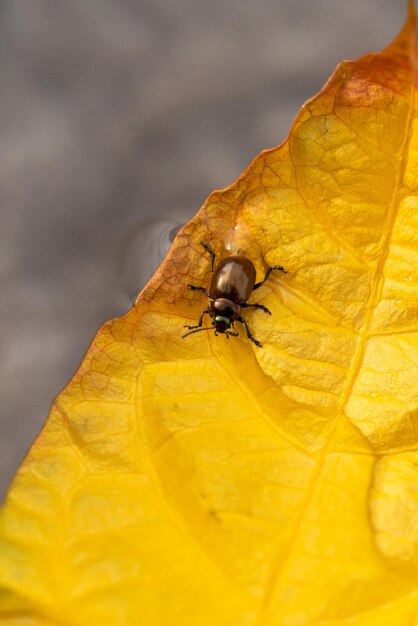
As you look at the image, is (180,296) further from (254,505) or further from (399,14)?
(399,14)

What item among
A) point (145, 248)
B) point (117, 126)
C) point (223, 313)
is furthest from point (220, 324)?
point (117, 126)

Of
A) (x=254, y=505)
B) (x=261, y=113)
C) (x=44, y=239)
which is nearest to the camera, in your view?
(x=254, y=505)

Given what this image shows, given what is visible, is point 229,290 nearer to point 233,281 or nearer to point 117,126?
point 233,281

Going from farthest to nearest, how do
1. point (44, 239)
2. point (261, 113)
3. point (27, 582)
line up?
point (261, 113) → point (44, 239) → point (27, 582)

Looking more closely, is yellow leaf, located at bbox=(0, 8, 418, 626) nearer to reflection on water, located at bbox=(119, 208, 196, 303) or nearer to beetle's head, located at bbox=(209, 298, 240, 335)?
beetle's head, located at bbox=(209, 298, 240, 335)

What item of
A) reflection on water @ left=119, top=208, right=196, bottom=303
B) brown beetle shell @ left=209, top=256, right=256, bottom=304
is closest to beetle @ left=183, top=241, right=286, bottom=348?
brown beetle shell @ left=209, top=256, right=256, bottom=304

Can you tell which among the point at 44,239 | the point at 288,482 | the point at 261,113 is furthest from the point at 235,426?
the point at 261,113

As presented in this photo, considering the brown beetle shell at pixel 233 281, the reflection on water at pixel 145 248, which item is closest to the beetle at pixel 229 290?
the brown beetle shell at pixel 233 281
